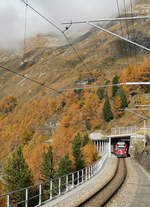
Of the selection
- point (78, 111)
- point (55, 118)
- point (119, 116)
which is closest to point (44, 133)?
point (55, 118)

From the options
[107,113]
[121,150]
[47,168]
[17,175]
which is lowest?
[17,175]

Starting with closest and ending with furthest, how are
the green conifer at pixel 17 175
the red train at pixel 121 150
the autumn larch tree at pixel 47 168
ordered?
the red train at pixel 121 150 < the green conifer at pixel 17 175 < the autumn larch tree at pixel 47 168

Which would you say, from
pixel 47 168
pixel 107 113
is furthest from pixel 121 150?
pixel 107 113

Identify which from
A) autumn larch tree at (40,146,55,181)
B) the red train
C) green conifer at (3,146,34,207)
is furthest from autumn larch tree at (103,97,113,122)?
green conifer at (3,146,34,207)

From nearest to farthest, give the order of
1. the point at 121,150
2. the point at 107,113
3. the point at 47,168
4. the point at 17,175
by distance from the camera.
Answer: the point at 121,150, the point at 17,175, the point at 47,168, the point at 107,113

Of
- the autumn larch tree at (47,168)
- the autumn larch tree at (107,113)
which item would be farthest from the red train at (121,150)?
the autumn larch tree at (107,113)

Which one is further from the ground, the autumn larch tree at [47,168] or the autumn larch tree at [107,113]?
the autumn larch tree at [107,113]

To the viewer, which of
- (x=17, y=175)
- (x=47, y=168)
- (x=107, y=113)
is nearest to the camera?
(x=17, y=175)

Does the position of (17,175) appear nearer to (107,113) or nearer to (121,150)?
(121,150)

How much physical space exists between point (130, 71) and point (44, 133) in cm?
5651

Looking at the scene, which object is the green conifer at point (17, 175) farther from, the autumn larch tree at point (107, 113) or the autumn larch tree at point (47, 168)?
the autumn larch tree at point (107, 113)

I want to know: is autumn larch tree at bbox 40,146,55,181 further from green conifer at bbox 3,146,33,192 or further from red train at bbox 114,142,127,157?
red train at bbox 114,142,127,157

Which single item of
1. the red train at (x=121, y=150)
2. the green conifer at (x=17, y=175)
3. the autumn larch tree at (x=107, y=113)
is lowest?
the green conifer at (x=17, y=175)

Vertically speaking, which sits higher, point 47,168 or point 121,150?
point 121,150
